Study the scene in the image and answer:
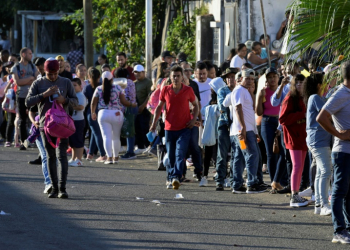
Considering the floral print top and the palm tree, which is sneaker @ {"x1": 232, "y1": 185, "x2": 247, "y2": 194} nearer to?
the palm tree

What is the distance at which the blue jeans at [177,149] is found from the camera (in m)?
11.7

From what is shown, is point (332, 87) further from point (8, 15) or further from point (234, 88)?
point (8, 15)

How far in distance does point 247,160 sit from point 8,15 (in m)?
28.9

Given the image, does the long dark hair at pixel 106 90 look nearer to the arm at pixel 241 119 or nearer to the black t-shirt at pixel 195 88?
the black t-shirt at pixel 195 88

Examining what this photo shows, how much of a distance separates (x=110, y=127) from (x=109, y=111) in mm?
309

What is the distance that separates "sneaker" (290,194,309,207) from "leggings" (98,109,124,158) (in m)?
5.63

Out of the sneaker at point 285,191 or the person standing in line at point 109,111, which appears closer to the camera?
the sneaker at point 285,191

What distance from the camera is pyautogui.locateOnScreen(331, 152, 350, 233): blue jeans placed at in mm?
7793

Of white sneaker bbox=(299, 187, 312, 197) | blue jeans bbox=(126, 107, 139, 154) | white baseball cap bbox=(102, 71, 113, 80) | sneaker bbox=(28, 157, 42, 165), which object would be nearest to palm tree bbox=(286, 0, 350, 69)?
white sneaker bbox=(299, 187, 312, 197)

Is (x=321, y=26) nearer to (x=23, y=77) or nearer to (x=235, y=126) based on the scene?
(x=235, y=126)

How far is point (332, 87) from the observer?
9414 mm

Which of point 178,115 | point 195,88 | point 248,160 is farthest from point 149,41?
point 248,160

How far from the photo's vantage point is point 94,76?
15.9 m

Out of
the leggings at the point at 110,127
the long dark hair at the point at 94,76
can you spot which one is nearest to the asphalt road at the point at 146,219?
the leggings at the point at 110,127
